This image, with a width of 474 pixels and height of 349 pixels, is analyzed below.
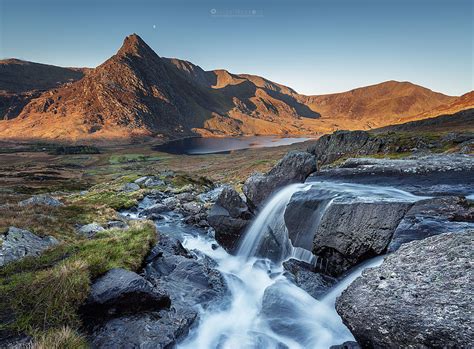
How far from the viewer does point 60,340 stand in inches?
337

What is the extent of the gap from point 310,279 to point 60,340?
38.5 ft

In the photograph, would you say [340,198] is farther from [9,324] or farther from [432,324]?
[9,324]

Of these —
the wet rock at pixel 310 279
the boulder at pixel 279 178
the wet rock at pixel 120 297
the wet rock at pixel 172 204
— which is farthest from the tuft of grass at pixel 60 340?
the wet rock at pixel 172 204

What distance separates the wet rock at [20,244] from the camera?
13.7 meters

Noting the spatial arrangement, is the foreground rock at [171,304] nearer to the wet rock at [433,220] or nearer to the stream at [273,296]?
the stream at [273,296]

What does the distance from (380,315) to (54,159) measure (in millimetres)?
222305

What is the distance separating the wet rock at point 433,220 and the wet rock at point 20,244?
16.8 m

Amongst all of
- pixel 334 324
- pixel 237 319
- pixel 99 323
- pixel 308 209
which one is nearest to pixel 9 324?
pixel 99 323

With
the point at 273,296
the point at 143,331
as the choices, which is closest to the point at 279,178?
the point at 273,296

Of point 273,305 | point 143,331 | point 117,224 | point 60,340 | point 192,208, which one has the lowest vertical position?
point 192,208

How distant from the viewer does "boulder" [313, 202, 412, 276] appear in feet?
45.9

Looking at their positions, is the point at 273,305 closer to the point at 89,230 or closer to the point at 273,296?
the point at 273,296

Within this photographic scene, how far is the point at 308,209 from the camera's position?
61.4ft

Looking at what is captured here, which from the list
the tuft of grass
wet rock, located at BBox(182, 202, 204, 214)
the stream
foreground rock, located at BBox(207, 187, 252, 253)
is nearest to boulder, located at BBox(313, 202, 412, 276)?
the stream
